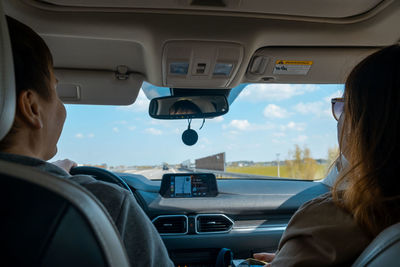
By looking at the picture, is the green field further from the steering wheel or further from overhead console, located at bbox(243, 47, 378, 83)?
the steering wheel

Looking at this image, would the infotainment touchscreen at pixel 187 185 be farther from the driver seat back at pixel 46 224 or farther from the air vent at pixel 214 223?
the driver seat back at pixel 46 224

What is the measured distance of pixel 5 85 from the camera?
96cm

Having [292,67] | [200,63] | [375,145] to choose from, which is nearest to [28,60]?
[375,145]

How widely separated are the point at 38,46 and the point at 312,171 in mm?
4047

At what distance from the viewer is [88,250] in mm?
835

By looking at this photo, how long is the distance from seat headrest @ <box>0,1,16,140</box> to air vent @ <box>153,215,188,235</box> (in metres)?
2.71

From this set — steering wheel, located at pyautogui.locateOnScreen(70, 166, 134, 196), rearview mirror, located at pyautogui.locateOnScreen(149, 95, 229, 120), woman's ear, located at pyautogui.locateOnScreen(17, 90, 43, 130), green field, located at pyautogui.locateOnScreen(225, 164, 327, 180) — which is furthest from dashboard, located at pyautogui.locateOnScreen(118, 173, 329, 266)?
woman's ear, located at pyautogui.locateOnScreen(17, 90, 43, 130)

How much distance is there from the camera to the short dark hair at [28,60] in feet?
3.89

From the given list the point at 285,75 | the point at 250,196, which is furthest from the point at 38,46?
the point at 250,196

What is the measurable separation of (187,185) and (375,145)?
262cm

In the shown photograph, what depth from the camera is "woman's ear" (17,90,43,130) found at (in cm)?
119

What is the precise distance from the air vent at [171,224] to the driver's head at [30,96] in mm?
2325

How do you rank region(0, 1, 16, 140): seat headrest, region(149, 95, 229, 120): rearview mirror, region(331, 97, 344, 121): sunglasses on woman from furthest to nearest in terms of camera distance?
1. region(149, 95, 229, 120): rearview mirror
2. region(331, 97, 344, 121): sunglasses on woman
3. region(0, 1, 16, 140): seat headrest

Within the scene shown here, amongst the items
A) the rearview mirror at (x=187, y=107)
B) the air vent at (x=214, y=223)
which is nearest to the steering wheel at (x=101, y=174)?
the rearview mirror at (x=187, y=107)
